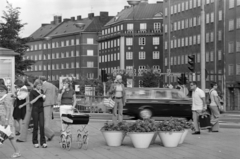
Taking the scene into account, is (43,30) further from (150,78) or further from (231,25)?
(231,25)

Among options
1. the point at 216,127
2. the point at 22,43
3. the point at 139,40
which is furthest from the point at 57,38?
the point at 216,127

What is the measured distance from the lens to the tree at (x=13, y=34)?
66.8 metres

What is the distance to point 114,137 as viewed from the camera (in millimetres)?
18812

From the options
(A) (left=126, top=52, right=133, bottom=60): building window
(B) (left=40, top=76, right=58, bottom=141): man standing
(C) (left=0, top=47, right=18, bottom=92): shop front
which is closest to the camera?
(B) (left=40, top=76, right=58, bottom=141): man standing

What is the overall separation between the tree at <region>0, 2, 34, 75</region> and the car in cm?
3270

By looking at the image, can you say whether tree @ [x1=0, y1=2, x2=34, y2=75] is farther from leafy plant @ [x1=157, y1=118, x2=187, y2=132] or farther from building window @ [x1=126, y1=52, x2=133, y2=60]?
building window @ [x1=126, y1=52, x2=133, y2=60]

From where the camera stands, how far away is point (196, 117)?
23.8m

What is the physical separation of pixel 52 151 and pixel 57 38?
160005 millimetres

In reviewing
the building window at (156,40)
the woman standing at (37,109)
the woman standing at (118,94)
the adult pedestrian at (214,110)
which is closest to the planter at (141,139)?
the woman standing at (37,109)

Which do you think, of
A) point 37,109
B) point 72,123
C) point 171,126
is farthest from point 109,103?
point 72,123

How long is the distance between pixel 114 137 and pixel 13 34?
49.9 meters

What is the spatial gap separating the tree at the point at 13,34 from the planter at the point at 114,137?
48.1 m

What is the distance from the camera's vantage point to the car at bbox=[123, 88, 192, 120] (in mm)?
34656

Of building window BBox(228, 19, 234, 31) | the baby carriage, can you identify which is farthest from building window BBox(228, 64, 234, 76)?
the baby carriage
